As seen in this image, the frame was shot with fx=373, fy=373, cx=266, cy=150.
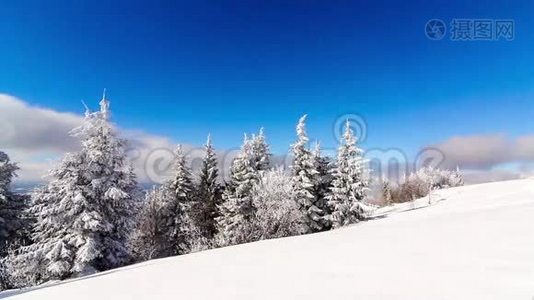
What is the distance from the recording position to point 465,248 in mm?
10445

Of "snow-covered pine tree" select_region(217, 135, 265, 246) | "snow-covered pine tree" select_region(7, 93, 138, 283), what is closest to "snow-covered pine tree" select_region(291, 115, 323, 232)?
"snow-covered pine tree" select_region(217, 135, 265, 246)

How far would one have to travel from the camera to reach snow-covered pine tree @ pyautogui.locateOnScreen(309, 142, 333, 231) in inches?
1396

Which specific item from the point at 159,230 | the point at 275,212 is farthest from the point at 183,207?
the point at 275,212

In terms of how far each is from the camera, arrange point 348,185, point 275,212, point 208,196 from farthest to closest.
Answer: point 208,196 → point 348,185 → point 275,212

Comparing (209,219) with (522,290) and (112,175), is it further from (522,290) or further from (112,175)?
(522,290)

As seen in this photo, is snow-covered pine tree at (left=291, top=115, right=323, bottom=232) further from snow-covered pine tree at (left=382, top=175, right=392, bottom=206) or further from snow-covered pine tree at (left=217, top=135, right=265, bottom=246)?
snow-covered pine tree at (left=382, top=175, right=392, bottom=206)

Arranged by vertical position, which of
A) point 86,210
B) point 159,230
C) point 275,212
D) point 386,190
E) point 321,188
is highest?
point 321,188

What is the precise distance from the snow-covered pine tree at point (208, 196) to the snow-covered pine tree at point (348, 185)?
12202mm

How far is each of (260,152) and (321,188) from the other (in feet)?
23.9

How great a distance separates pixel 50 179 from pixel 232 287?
67.0 ft

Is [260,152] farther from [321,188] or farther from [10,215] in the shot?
[10,215]

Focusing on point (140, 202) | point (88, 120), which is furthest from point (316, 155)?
point (88, 120)

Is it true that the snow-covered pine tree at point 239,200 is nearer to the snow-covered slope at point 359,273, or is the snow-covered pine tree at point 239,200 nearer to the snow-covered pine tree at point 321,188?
the snow-covered pine tree at point 321,188

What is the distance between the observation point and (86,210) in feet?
72.4
